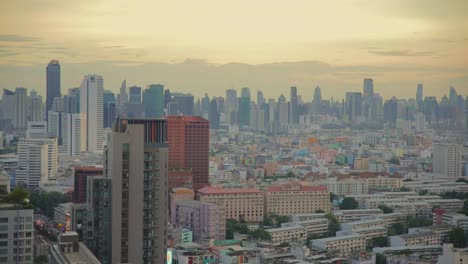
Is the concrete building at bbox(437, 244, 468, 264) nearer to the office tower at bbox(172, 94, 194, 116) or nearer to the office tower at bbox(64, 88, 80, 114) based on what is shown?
the office tower at bbox(172, 94, 194, 116)

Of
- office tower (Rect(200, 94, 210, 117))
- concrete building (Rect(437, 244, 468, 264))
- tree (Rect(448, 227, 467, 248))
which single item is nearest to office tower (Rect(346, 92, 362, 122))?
office tower (Rect(200, 94, 210, 117))

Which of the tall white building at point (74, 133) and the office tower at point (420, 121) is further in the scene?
the office tower at point (420, 121)

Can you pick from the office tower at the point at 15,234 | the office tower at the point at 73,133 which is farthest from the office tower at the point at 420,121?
the office tower at the point at 15,234

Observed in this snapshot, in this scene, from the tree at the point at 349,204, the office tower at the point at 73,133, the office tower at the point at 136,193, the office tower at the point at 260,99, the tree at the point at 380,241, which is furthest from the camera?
the office tower at the point at 260,99

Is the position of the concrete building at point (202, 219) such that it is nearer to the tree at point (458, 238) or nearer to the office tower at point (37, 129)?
the tree at point (458, 238)

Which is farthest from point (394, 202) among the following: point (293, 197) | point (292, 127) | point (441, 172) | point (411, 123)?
point (292, 127)

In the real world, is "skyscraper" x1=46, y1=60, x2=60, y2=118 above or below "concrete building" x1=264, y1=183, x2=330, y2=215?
above
